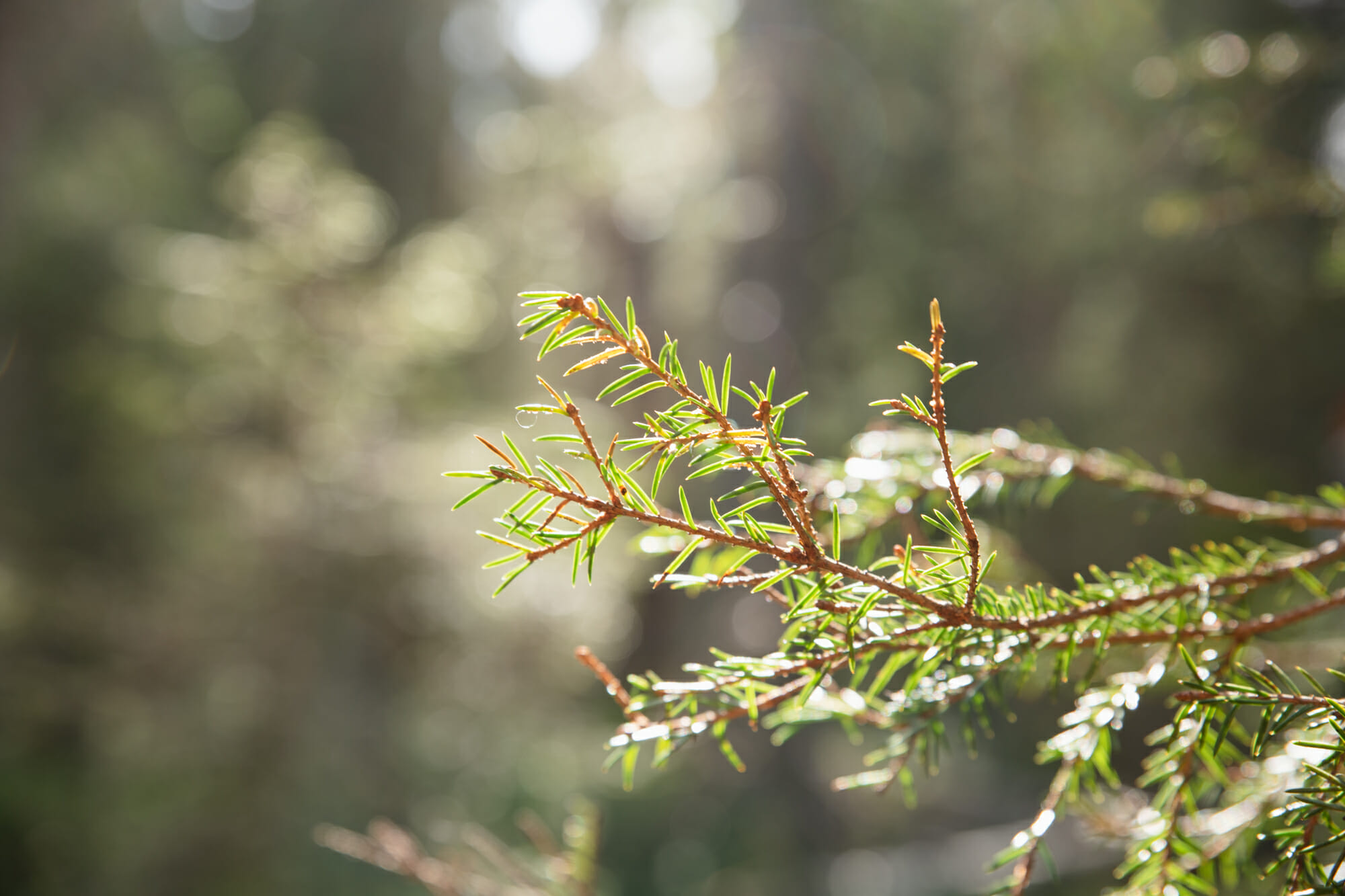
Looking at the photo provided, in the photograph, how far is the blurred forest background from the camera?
2.50m

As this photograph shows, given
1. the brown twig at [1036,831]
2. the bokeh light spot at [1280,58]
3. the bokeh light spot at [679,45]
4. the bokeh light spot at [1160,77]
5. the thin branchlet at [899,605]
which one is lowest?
the brown twig at [1036,831]

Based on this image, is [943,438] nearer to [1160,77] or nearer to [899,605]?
[899,605]

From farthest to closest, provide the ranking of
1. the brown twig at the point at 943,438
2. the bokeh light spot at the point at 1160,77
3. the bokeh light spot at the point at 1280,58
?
1. the bokeh light spot at the point at 1160,77
2. the bokeh light spot at the point at 1280,58
3. the brown twig at the point at 943,438

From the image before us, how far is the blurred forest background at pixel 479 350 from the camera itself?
250cm

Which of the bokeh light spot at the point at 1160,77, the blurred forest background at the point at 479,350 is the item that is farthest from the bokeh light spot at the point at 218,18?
the bokeh light spot at the point at 1160,77

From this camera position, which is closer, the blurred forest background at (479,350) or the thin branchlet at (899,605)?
the thin branchlet at (899,605)

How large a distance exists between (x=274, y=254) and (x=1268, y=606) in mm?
2962

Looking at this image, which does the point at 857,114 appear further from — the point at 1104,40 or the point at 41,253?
the point at 41,253

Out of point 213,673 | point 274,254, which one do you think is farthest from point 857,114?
point 213,673

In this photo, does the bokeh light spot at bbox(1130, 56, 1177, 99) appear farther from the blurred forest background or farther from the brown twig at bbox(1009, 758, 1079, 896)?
the brown twig at bbox(1009, 758, 1079, 896)

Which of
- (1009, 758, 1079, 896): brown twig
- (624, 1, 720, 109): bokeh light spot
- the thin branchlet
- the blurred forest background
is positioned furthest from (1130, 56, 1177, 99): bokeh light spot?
(624, 1, 720, 109): bokeh light spot

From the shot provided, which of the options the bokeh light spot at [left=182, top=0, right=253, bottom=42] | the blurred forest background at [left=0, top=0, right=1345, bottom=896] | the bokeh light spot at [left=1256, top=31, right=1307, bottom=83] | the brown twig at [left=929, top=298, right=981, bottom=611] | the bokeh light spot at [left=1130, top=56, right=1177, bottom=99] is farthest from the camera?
the bokeh light spot at [left=182, top=0, right=253, bottom=42]

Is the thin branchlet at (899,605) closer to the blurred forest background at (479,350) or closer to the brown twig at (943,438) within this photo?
the brown twig at (943,438)

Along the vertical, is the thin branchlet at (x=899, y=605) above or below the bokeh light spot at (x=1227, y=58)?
below
